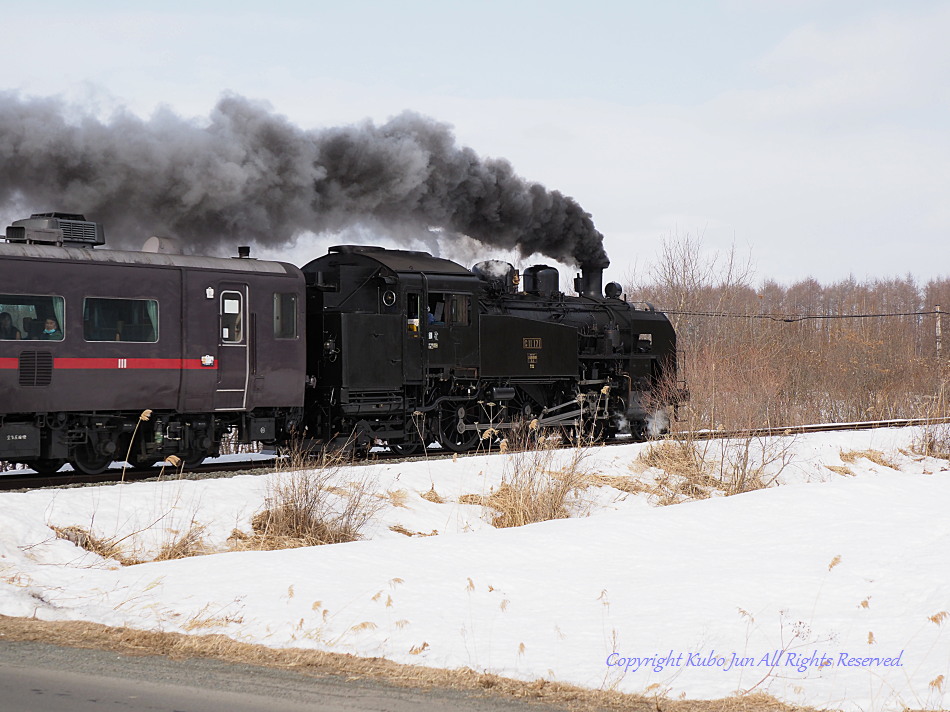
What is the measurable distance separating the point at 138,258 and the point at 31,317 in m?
1.64

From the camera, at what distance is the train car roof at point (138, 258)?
12794 mm

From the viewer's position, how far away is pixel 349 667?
636cm

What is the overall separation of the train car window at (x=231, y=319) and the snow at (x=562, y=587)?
3.01 meters

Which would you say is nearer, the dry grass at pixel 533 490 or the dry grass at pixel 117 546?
the dry grass at pixel 117 546

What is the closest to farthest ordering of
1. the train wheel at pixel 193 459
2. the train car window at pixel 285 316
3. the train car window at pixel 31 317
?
the train car window at pixel 31 317, the train wheel at pixel 193 459, the train car window at pixel 285 316

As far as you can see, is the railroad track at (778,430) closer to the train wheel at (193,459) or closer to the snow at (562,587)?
the snow at (562,587)

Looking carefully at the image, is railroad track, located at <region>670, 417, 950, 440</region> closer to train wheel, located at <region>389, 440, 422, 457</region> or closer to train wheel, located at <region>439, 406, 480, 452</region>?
train wheel, located at <region>439, 406, 480, 452</region>

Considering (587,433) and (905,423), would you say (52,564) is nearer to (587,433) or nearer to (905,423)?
(587,433)

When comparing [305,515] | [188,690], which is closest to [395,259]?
[305,515]

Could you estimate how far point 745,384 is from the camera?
69.7 ft

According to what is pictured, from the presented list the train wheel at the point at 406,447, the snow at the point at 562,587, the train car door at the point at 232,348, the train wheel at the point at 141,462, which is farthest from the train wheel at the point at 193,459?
the train wheel at the point at 406,447

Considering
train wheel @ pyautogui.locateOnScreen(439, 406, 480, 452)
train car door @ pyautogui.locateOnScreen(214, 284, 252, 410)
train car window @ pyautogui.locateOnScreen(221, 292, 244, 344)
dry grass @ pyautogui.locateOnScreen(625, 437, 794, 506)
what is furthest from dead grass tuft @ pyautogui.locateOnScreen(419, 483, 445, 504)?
train wheel @ pyautogui.locateOnScreen(439, 406, 480, 452)

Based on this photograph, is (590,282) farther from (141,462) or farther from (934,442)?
(141,462)

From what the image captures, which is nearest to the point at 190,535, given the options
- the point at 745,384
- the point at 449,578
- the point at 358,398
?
the point at 449,578
